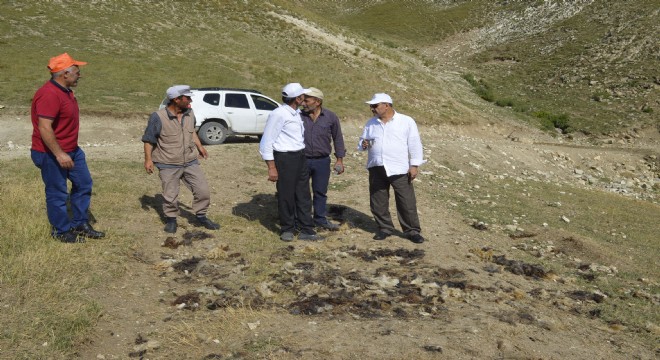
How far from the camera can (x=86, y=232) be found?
25.6ft

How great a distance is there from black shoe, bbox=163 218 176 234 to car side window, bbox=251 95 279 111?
35.2 ft

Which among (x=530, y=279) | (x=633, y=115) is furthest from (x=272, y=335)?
(x=633, y=115)

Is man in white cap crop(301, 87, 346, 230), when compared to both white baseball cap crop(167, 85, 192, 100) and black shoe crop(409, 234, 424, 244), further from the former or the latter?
white baseball cap crop(167, 85, 192, 100)

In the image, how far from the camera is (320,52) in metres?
38.6

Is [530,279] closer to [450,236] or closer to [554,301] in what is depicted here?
[554,301]

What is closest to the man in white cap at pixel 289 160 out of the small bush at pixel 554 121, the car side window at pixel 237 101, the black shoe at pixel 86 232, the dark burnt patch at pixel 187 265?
the dark burnt patch at pixel 187 265

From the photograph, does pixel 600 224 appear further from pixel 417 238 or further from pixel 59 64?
pixel 59 64

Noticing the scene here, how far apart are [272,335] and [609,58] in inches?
1691

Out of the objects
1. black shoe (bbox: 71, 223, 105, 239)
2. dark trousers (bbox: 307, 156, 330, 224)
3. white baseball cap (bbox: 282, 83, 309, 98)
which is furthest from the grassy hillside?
white baseball cap (bbox: 282, 83, 309, 98)

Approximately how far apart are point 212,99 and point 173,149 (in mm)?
10283

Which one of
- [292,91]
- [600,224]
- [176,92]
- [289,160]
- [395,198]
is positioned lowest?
[600,224]

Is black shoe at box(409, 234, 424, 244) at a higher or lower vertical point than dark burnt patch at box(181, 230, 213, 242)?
higher

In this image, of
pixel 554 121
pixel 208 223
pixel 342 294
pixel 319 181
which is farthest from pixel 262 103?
Answer: pixel 554 121

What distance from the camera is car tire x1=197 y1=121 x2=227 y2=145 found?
58.8ft
